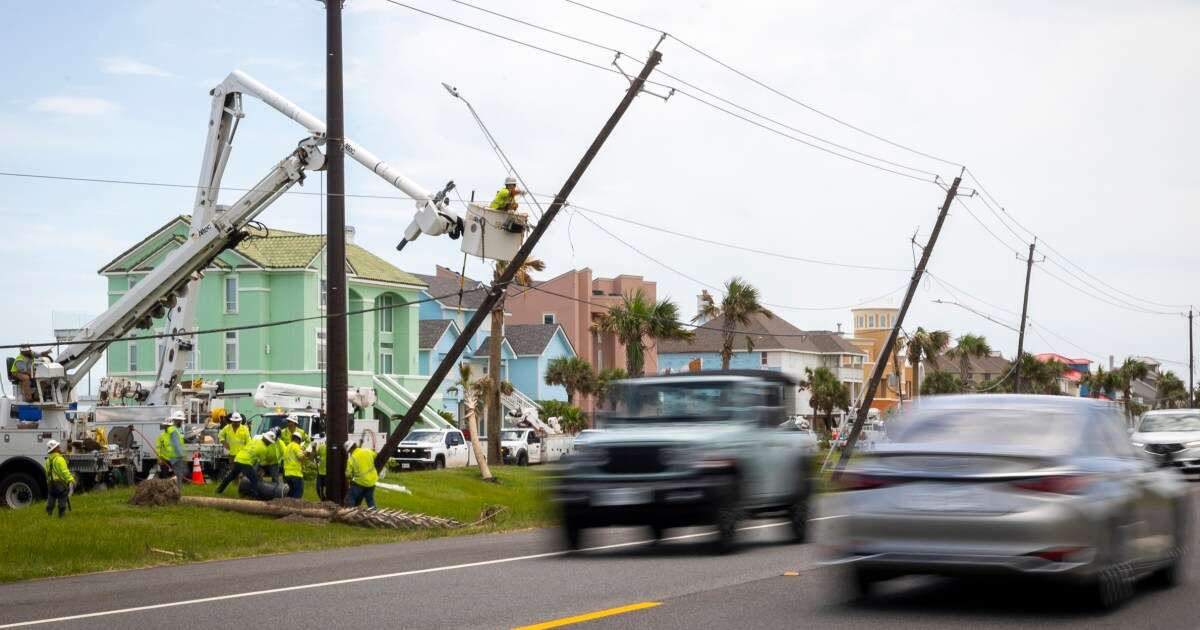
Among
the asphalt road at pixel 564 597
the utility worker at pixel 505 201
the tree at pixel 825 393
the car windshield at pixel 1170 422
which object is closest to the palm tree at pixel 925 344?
the tree at pixel 825 393

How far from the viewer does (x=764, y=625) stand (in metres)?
9.61

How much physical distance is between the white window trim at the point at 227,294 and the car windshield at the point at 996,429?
165 ft

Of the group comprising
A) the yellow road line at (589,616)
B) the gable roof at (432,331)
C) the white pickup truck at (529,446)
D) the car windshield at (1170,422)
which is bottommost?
the white pickup truck at (529,446)

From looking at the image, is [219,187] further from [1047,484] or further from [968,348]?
[968,348]

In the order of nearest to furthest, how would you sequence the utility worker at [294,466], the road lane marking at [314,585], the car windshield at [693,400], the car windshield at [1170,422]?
1. the road lane marking at [314,585]
2. the car windshield at [693,400]
3. the utility worker at [294,466]
4. the car windshield at [1170,422]

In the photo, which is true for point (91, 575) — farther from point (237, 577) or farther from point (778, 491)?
point (778, 491)

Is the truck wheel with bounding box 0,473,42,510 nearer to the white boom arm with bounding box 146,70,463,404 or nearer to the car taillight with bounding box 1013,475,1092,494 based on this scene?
the white boom arm with bounding box 146,70,463,404

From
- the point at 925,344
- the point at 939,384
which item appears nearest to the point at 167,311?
the point at 925,344

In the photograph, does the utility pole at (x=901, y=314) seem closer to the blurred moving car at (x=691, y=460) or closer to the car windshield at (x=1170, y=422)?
the car windshield at (x=1170, y=422)

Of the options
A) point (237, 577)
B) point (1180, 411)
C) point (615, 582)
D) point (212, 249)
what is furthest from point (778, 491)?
point (1180, 411)

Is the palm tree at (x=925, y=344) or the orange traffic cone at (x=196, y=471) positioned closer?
the orange traffic cone at (x=196, y=471)

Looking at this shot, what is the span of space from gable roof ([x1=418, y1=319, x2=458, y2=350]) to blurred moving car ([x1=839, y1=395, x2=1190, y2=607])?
2449 inches

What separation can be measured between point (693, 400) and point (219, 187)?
1631 centimetres

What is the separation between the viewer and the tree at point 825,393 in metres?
97.1
